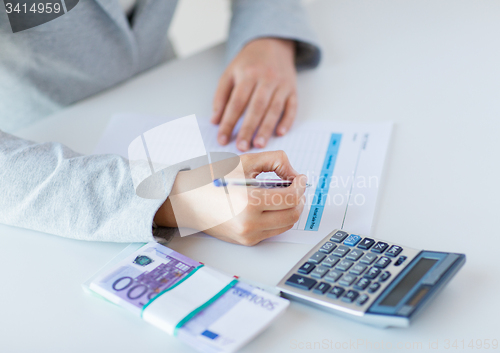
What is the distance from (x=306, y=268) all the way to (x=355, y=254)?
46 millimetres

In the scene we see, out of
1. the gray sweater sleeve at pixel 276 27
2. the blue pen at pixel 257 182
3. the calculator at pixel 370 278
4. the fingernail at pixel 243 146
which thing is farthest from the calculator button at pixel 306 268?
the gray sweater sleeve at pixel 276 27

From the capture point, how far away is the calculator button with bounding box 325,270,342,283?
362 millimetres

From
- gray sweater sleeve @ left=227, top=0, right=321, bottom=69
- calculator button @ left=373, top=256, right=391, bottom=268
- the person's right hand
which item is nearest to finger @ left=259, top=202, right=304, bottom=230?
the person's right hand

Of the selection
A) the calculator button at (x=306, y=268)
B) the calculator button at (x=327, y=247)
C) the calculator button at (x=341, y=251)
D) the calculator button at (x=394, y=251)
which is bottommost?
the calculator button at (x=394, y=251)

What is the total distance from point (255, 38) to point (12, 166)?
47 centimetres

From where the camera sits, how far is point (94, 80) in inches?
29.5

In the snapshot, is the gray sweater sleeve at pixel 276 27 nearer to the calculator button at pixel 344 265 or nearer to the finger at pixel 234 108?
the finger at pixel 234 108

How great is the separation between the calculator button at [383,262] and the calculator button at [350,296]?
0.04m

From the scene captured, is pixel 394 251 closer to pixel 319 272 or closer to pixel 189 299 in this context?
pixel 319 272

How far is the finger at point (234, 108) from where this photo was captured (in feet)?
2.08

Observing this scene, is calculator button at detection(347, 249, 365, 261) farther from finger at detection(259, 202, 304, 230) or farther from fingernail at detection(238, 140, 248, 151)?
fingernail at detection(238, 140, 248, 151)

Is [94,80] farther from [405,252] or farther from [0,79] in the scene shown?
[405,252]

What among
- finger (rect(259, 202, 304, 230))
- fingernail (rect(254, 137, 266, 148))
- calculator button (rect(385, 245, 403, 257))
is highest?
fingernail (rect(254, 137, 266, 148))

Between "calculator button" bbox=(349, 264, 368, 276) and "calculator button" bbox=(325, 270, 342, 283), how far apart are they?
0.01 meters
